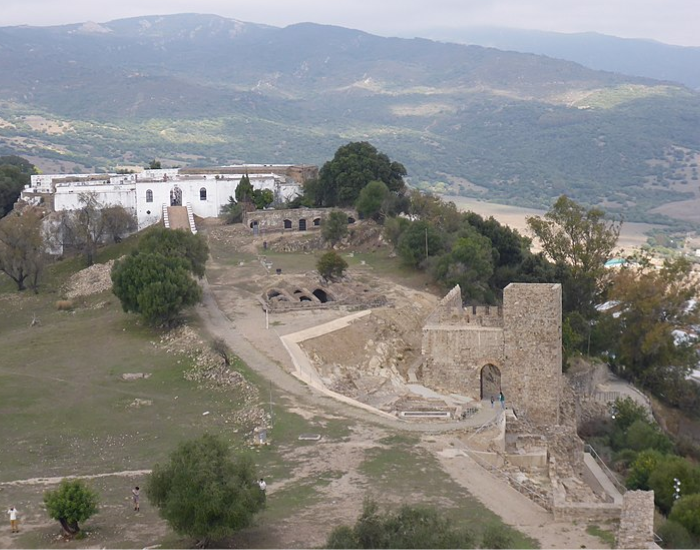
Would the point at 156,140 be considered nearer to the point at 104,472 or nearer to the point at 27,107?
the point at 27,107

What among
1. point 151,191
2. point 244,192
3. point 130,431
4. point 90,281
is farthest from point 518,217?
point 130,431

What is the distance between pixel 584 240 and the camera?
4628cm

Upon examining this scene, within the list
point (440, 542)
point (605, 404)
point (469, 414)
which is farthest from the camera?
point (605, 404)

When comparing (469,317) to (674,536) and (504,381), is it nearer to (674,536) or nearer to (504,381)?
(504,381)

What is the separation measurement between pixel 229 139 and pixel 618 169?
57476 mm

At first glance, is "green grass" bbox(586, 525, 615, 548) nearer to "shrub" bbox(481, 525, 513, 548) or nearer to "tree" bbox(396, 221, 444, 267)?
"shrub" bbox(481, 525, 513, 548)

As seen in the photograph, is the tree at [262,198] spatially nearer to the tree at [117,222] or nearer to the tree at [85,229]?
the tree at [117,222]

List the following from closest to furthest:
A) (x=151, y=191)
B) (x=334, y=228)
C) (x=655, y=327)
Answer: (x=655, y=327), (x=334, y=228), (x=151, y=191)

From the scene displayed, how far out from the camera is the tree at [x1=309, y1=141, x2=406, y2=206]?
5269 centimetres

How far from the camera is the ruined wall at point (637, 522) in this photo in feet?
61.0

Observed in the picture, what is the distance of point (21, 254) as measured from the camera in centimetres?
4369

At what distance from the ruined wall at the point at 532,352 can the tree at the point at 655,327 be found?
434 inches

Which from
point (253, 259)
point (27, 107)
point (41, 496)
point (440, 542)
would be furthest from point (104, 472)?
point (27, 107)

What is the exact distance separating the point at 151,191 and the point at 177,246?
14777 millimetres
